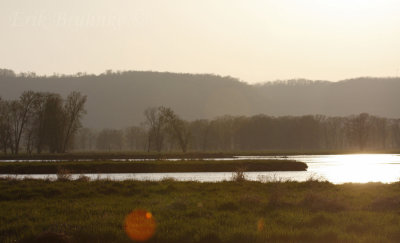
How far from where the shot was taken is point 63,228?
706 inches

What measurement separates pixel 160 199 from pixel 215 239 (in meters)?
10.3

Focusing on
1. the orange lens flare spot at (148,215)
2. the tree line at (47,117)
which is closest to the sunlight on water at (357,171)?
the orange lens flare spot at (148,215)

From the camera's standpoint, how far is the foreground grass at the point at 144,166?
2643 inches

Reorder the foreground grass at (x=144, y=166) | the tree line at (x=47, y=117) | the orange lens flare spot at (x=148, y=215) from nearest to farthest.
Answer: the orange lens flare spot at (x=148, y=215)
the foreground grass at (x=144, y=166)
the tree line at (x=47, y=117)

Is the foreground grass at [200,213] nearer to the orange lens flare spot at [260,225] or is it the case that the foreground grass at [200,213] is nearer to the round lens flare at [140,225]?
the orange lens flare spot at [260,225]

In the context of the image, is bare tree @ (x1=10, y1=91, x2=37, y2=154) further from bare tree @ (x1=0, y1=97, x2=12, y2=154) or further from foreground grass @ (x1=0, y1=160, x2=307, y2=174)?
foreground grass @ (x1=0, y1=160, x2=307, y2=174)

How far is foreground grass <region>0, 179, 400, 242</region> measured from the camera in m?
17.3

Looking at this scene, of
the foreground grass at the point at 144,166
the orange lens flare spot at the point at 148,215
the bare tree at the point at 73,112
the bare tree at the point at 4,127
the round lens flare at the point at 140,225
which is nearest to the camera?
the round lens flare at the point at 140,225

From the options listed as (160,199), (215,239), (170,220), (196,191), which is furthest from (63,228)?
(196,191)

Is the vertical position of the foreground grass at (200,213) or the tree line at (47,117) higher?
the tree line at (47,117)

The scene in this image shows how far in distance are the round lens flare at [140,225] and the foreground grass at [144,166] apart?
44737mm

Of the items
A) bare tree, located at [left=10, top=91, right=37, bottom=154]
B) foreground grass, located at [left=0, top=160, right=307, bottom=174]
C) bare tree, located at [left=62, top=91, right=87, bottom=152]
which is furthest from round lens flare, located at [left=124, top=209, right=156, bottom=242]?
bare tree, located at [left=10, top=91, right=37, bottom=154]

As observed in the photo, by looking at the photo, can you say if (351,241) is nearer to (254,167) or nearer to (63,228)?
(63,228)

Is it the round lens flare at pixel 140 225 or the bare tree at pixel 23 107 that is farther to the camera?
the bare tree at pixel 23 107
